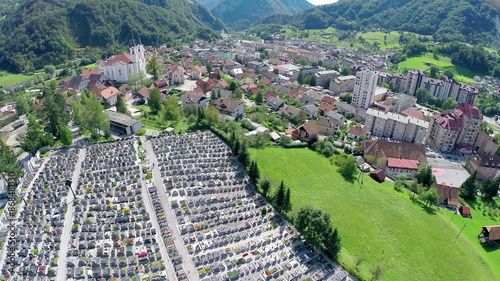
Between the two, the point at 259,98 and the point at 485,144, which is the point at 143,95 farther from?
the point at 485,144

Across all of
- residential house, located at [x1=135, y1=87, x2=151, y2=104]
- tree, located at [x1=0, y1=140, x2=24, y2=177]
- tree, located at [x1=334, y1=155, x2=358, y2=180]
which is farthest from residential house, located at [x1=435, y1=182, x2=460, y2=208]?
residential house, located at [x1=135, y1=87, x2=151, y2=104]

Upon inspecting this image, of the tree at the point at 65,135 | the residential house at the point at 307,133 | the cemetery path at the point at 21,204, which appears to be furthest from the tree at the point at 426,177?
the tree at the point at 65,135

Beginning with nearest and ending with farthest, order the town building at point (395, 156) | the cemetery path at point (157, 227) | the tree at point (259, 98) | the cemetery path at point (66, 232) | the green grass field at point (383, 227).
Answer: the cemetery path at point (66, 232) → the cemetery path at point (157, 227) → the green grass field at point (383, 227) → the town building at point (395, 156) → the tree at point (259, 98)

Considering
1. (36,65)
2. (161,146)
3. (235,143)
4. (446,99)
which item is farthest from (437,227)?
(36,65)

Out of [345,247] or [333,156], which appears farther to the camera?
[333,156]

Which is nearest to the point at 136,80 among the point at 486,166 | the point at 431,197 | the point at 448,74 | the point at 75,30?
the point at 431,197

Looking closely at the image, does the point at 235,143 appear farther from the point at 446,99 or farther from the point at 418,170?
the point at 446,99

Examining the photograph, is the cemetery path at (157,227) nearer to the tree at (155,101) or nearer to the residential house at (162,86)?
the tree at (155,101)

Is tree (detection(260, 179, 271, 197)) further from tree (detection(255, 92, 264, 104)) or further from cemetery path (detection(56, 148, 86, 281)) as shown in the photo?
tree (detection(255, 92, 264, 104))
